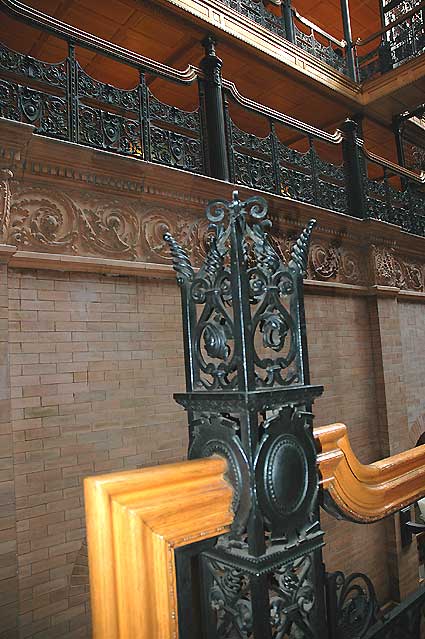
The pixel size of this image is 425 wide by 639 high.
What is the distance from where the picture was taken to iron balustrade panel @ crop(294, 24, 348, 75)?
7.98 meters

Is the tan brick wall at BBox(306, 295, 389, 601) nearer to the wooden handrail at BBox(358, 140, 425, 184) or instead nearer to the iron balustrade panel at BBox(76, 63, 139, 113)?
the wooden handrail at BBox(358, 140, 425, 184)

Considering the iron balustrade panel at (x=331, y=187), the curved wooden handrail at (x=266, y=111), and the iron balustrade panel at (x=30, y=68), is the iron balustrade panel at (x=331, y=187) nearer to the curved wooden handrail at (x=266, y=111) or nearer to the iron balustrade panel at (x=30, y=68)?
the curved wooden handrail at (x=266, y=111)

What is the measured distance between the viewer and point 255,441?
911mm

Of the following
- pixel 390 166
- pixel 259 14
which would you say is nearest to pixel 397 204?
pixel 390 166

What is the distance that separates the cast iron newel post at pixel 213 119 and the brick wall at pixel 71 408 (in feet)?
5.15

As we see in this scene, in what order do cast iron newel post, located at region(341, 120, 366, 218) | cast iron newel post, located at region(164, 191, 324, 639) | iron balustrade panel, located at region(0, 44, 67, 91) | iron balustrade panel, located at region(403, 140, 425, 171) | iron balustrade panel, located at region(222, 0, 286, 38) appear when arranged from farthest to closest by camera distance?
iron balustrade panel, located at region(403, 140, 425, 171) → iron balustrade panel, located at region(222, 0, 286, 38) → cast iron newel post, located at region(341, 120, 366, 218) → iron balustrade panel, located at region(0, 44, 67, 91) → cast iron newel post, located at region(164, 191, 324, 639)

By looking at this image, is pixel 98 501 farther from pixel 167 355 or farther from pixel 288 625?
pixel 167 355

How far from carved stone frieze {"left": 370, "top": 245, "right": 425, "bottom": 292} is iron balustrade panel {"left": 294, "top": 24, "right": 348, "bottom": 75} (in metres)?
3.70

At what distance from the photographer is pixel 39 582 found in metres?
3.40

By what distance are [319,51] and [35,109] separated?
20.6 feet

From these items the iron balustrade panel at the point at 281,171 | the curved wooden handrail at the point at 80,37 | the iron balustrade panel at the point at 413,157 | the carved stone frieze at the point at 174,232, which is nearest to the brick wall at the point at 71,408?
the carved stone frieze at the point at 174,232

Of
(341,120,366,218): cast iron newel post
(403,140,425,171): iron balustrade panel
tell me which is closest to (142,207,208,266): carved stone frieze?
(341,120,366,218): cast iron newel post

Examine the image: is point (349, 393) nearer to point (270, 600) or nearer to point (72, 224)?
point (72, 224)

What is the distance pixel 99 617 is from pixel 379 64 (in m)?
9.77
